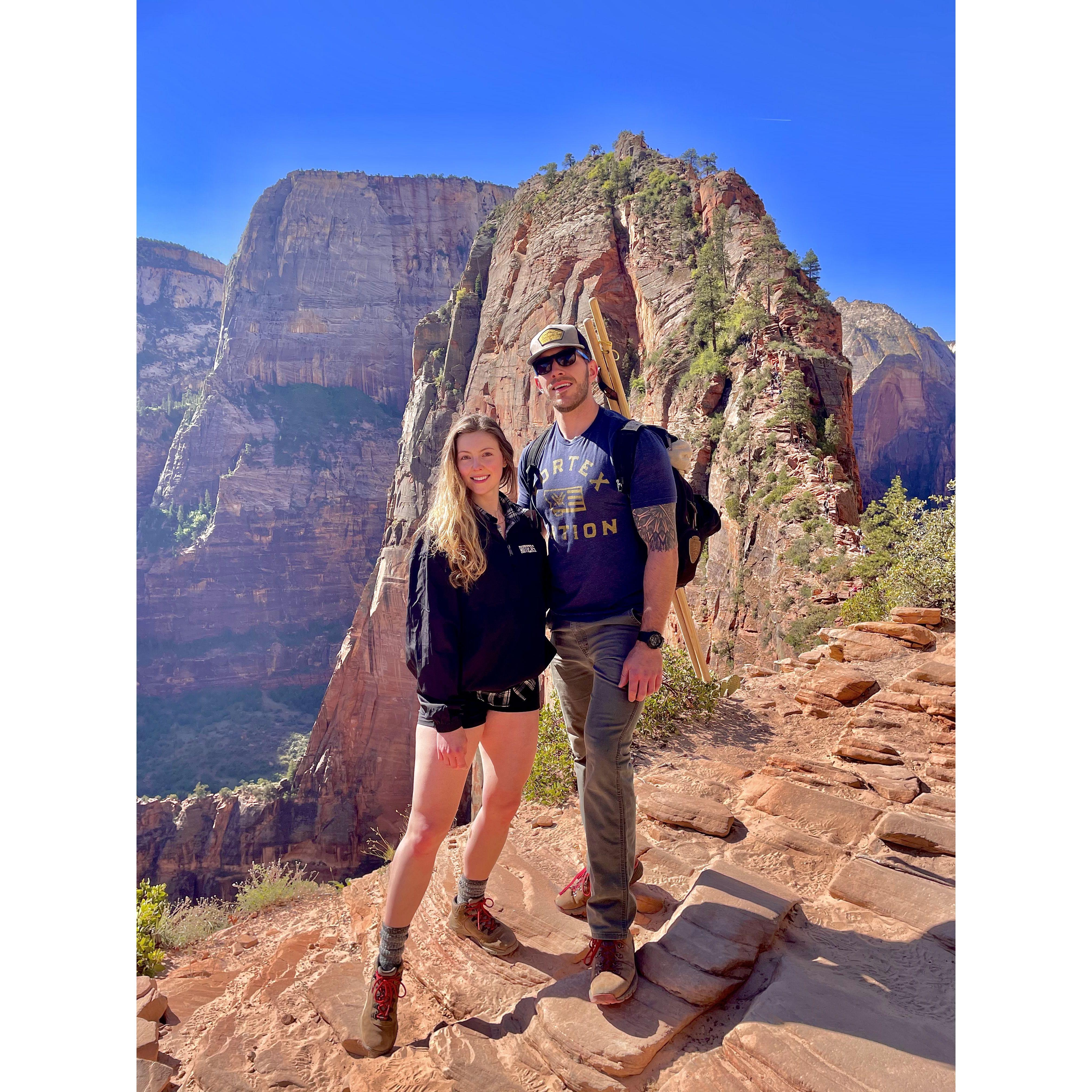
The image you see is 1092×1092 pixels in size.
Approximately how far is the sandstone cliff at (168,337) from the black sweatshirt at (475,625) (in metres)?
78.8

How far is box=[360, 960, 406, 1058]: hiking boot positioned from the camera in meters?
2.42

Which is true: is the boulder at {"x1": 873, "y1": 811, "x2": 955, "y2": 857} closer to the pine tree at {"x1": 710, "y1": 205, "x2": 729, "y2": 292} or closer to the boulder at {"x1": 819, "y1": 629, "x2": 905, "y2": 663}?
the boulder at {"x1": 819, "y1": 629, "x2": 905, "y2": 663}

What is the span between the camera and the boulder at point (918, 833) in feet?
11.4

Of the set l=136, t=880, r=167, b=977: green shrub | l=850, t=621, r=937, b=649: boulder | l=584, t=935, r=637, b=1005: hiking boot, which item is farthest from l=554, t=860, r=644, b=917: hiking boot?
l=850, t=621, r=937, b=649: boulder

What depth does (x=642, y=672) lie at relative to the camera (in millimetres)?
2379

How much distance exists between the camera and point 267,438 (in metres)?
73.2

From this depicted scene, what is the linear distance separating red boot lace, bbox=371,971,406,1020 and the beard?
222cm

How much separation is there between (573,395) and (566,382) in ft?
0.19

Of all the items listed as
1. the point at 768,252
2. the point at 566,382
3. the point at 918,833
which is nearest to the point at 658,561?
the point at 566,382

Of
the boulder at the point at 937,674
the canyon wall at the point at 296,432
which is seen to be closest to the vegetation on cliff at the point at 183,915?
the boulder at the point at 937,674

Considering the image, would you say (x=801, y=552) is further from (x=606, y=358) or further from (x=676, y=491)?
(x=676, y=491)

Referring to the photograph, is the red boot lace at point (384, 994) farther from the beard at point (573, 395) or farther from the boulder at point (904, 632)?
the boulder at point (904, 632)
